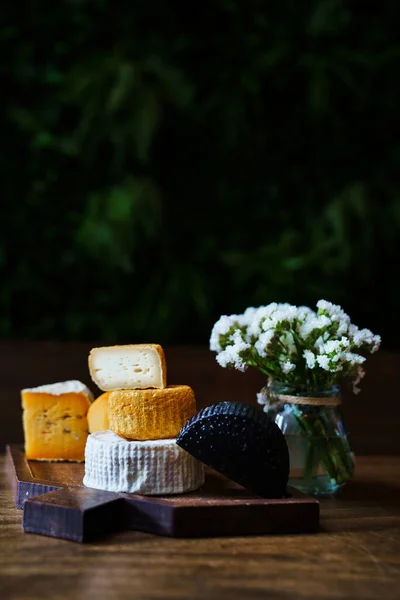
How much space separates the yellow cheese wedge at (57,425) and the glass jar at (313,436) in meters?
0.34

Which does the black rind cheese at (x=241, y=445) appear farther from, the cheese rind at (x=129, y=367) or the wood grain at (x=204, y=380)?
the wood grain at (x=204, y=380)

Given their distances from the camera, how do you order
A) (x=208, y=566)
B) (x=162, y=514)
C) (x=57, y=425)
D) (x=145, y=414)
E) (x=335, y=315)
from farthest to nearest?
Result: (x=57, y=425) → (x=335, y=315) → (x=145, y=414) → (x=162, y=514) → (x=208, y=566)

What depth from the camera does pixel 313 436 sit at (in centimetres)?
126

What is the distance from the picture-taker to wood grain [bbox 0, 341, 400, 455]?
5.90 feet

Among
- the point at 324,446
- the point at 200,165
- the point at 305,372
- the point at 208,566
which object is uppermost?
the point at 200,165

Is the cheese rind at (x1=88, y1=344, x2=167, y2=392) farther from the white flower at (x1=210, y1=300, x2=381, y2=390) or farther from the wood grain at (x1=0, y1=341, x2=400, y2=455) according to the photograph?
the wood grain at (x1=0, y1=341, x2=400, y2=455)

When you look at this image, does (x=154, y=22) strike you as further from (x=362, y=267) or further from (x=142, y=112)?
(x=362, y=267)

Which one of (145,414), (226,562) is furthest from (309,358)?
(226,562)

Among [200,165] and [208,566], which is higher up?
[200,165]

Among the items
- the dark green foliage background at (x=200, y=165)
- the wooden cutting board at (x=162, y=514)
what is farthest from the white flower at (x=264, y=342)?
the dark green foliage background at (x=200, y=165)

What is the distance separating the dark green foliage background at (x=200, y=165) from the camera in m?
1.98

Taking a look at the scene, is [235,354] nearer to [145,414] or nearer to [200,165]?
[145,414]

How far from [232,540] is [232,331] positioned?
389 millimetres

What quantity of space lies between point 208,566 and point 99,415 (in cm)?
45
